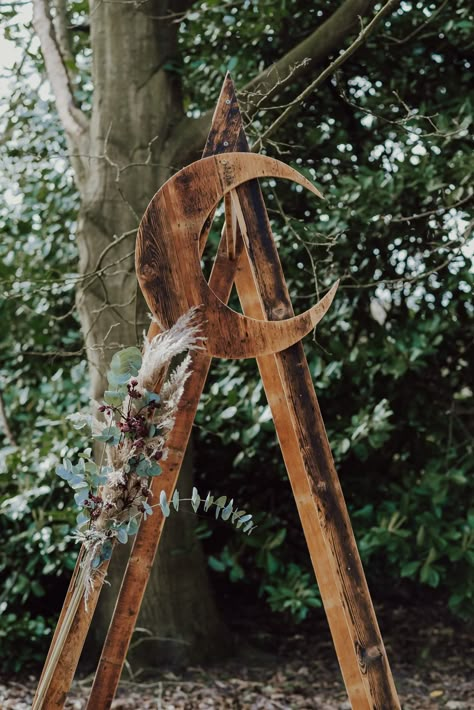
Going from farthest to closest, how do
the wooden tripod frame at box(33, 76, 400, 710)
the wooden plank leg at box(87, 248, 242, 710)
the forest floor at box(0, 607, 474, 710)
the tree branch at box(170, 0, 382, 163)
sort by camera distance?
the forest floor at box(0, 607, 474, 710)
the tree branch at box(170, 0, 382, 163)
the wooden plank leg at box(87, 248, 242, 710)
the wooden tripod frame at box(33, 76, 400, 710)

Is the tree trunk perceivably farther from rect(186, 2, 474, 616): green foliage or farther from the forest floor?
rect(186, 2, 474, 616): green foliage

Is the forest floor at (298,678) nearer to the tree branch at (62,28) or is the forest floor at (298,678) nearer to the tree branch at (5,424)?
the tree branch at (5,424)

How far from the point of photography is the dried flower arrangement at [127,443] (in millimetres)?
1755

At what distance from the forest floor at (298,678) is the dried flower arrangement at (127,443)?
5.54 ft

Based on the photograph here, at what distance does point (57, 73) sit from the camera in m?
3.50

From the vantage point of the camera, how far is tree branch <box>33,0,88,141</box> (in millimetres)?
3434

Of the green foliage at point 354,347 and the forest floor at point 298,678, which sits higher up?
the green foliage at point 354,347

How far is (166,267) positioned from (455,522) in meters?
2.26

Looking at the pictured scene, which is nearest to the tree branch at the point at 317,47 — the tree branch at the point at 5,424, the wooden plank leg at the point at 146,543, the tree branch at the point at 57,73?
the tree branch at the point at 57,73

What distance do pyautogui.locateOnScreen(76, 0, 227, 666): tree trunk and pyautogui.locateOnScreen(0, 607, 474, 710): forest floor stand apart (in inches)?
6.8

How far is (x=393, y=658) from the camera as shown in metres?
3.75

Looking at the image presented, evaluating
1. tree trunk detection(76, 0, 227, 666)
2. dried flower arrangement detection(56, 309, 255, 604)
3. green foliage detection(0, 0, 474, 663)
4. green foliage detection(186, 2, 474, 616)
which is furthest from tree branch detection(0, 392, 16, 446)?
dried flower arrangement detection(56, 309, 255, 604)

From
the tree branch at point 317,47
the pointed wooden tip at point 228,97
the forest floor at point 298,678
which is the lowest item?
the forest floor at point 298,678

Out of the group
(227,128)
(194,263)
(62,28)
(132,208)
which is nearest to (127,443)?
(194,263)
